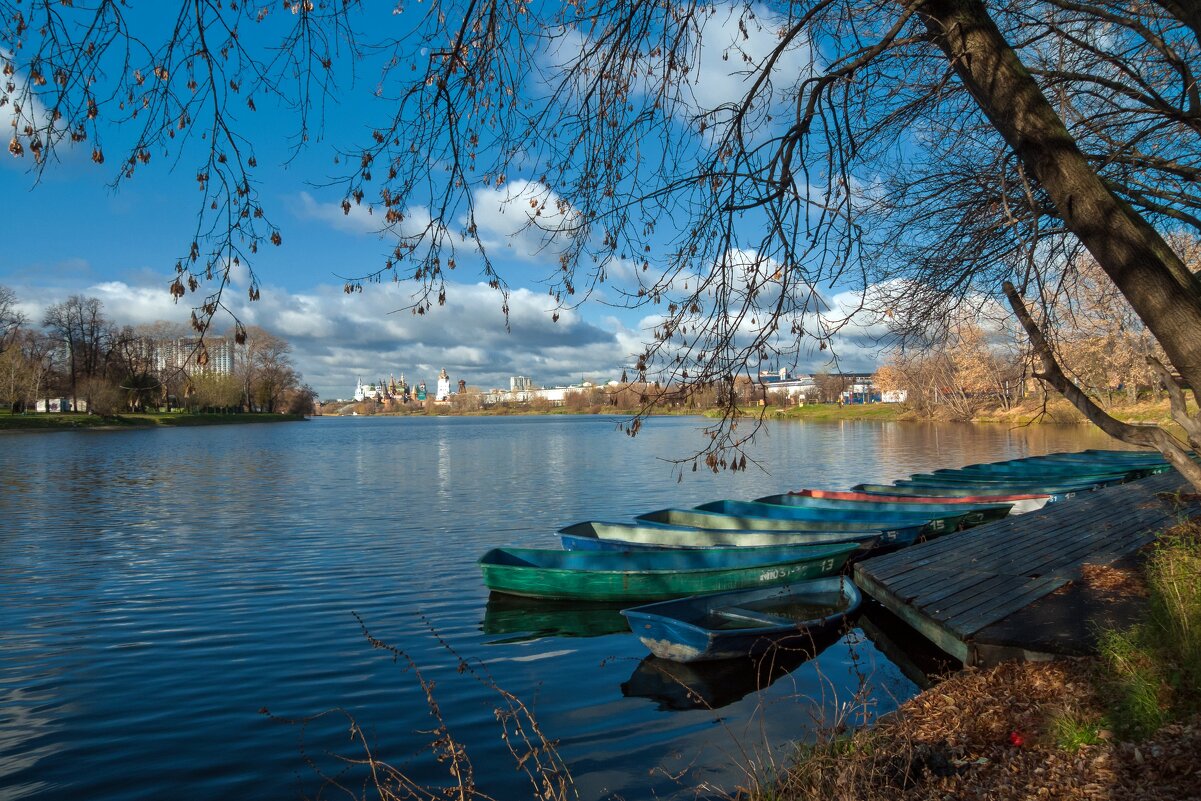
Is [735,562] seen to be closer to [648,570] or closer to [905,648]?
[648,570]

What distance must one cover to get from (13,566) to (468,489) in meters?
14.9

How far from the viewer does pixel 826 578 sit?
1103cm

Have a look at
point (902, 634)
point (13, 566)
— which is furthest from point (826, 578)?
point (13, 566)

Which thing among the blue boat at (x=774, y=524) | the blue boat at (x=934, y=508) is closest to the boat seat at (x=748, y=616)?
the blue boat at (x=774, y=524)

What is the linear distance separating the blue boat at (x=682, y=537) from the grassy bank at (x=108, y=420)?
73.0 meters

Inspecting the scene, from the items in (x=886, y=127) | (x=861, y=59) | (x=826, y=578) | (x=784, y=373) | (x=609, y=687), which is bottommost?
(x=609, y=687)

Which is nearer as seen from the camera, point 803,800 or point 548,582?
point 803,800

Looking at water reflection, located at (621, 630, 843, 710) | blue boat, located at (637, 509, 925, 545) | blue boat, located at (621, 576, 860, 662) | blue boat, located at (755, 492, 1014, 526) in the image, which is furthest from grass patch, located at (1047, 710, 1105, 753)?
blue boat, located at (755, 492, 1014, 526)

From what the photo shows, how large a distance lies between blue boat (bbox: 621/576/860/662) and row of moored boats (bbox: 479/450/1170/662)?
0.01 m

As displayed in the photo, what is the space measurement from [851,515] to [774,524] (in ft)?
7.16

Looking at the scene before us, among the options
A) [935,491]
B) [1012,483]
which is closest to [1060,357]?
[935,491]

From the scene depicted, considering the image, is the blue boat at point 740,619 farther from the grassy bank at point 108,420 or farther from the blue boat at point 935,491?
the grassy bank at point 108,420

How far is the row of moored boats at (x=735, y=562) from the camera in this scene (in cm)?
927

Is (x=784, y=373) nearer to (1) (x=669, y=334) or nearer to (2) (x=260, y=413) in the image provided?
(1) (x=669, y=334)
